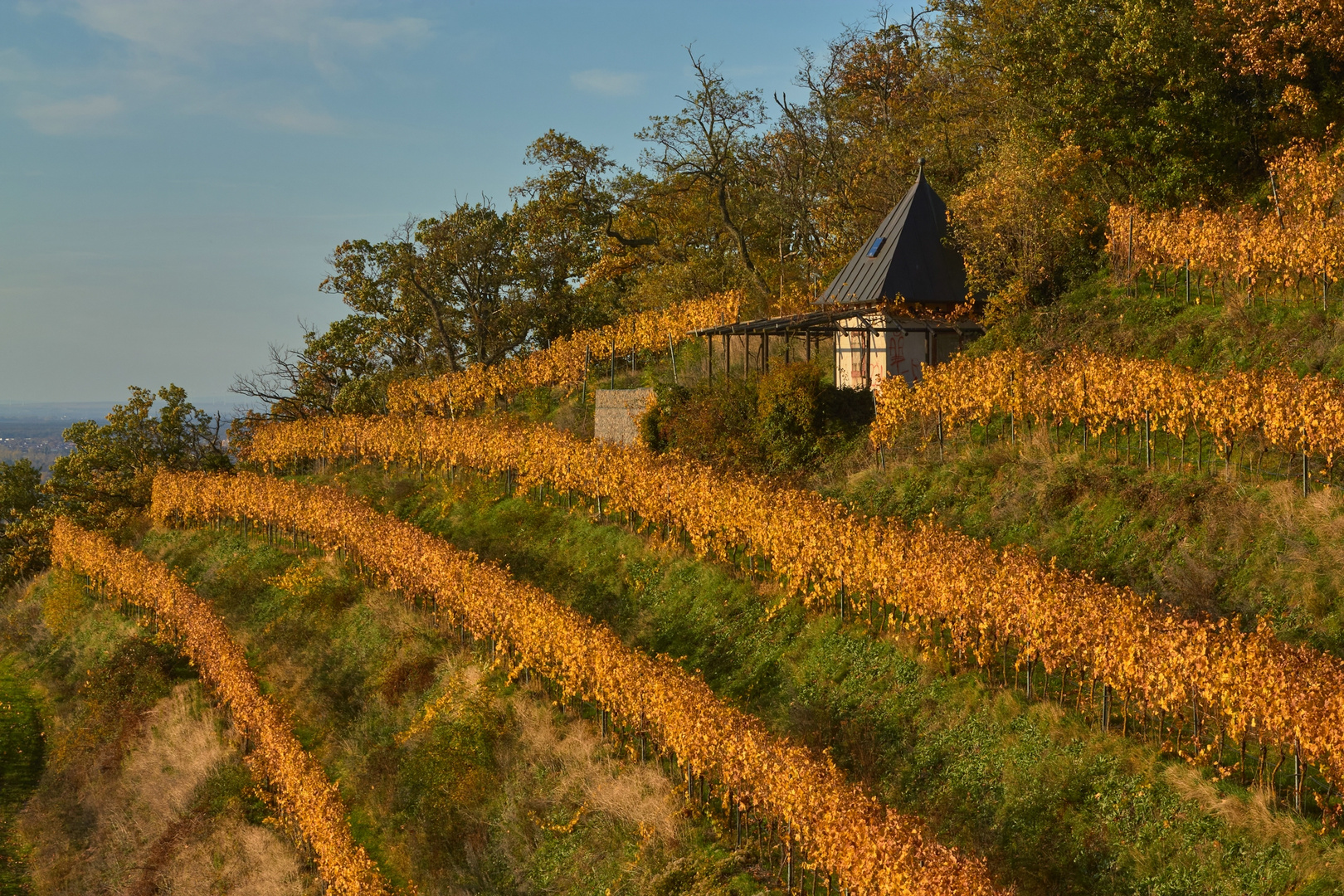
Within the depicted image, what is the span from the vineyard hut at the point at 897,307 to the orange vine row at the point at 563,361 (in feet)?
15.8

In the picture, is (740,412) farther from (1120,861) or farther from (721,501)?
(1120,861)

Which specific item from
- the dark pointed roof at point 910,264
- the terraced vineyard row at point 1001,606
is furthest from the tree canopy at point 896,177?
the terraced vineyard row at point 1001,606

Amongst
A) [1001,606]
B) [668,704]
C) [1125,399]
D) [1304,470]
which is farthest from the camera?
[1125,399]

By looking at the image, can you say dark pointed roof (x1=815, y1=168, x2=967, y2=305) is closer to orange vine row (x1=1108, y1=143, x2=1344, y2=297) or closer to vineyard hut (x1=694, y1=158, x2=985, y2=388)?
vineyard hut (x1=694, y1=158, x2=985, y2=388)

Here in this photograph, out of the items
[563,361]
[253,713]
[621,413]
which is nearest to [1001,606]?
[253,713]

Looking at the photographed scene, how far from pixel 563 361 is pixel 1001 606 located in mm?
27715

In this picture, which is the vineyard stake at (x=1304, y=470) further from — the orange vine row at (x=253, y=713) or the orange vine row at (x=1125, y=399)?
the orange vine row at (x=253, y=713)

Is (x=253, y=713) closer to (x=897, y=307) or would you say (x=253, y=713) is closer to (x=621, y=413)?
(x=621, y=413)

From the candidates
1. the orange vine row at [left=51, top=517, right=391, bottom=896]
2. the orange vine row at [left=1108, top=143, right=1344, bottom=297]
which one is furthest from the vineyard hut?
the orange vine row at [left=51, top=517, right=391, bottom=896]

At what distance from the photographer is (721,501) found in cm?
2169

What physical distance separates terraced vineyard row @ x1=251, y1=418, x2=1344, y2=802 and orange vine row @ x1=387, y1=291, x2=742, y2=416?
32.2 ft

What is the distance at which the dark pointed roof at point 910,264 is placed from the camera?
28562 millimetres

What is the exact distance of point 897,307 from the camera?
1105 inches

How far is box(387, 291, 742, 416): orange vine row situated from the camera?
35812mm
